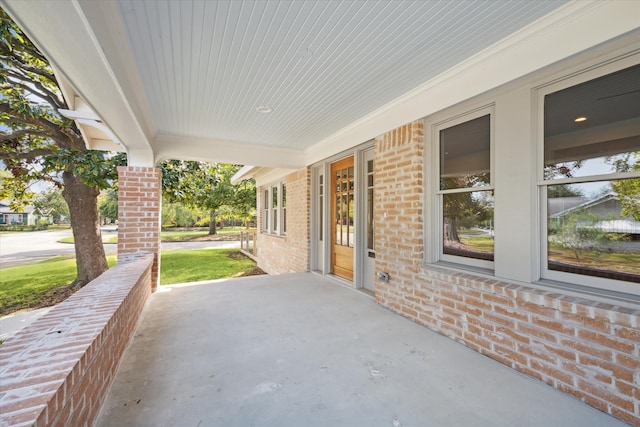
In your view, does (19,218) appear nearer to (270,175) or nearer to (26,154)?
(26,154)

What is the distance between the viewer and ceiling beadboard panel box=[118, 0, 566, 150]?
1.98 m

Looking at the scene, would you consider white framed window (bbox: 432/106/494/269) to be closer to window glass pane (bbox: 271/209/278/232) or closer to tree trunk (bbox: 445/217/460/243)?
tree trunk (bbox: 445/217/460/243)

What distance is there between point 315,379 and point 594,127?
292 cm

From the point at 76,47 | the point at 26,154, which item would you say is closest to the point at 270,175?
the point at 26,154

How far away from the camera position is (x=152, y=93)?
11.0ft

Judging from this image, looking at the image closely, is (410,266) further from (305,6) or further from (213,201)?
(213,201)

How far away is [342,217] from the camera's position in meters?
5.37

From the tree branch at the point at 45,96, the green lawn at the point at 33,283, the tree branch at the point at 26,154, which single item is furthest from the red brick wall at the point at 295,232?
the green lawn at the point at 33,283

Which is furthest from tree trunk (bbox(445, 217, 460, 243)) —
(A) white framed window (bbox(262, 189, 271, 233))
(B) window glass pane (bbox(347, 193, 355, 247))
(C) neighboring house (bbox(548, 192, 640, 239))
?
(A) white framed window (bbox(262, 189, 271, 233))

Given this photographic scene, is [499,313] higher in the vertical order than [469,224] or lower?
lower

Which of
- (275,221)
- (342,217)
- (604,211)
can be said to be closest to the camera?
(604,211)

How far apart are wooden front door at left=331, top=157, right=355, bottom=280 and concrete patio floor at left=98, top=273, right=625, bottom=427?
1741mm

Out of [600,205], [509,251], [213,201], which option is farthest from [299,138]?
[213,201]

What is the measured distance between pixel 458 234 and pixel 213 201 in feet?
47.3
